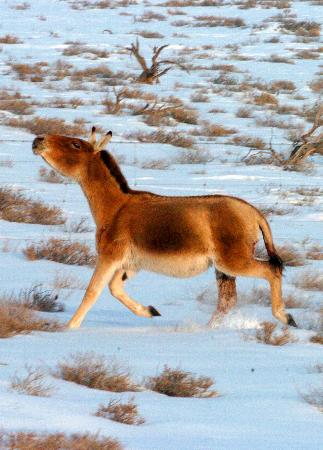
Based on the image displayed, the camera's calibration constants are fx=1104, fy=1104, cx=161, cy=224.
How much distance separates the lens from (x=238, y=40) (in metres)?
42.8

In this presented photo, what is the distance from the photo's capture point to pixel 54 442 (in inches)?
192

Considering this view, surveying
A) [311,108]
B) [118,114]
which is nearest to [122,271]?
[118,114]

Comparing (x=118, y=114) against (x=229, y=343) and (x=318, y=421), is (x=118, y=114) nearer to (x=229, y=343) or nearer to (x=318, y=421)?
(x=229, y=343)

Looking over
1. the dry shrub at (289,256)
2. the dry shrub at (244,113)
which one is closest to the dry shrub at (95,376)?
the dry shrub at (289,256)

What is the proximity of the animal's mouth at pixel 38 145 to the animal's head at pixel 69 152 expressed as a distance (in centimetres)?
2

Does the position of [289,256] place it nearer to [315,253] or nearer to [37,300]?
[315,253]

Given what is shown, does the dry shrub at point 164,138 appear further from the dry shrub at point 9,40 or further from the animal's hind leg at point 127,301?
the dry shrub at point 9,40

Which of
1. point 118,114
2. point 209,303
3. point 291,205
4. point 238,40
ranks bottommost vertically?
point 238,40

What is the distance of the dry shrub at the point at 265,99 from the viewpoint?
28.4 metres

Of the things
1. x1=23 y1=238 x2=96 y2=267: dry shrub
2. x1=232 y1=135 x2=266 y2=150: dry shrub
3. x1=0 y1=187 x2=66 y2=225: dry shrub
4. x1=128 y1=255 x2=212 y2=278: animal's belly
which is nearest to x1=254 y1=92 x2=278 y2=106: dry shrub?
x1=232 y1=135 x2=266 y2=150: dry shrub

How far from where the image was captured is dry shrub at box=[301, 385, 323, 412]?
6.32 m

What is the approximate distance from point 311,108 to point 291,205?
38.1ft

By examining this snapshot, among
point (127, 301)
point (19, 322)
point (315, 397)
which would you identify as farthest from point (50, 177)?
point (315, 397)

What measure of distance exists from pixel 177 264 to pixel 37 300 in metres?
1.35
